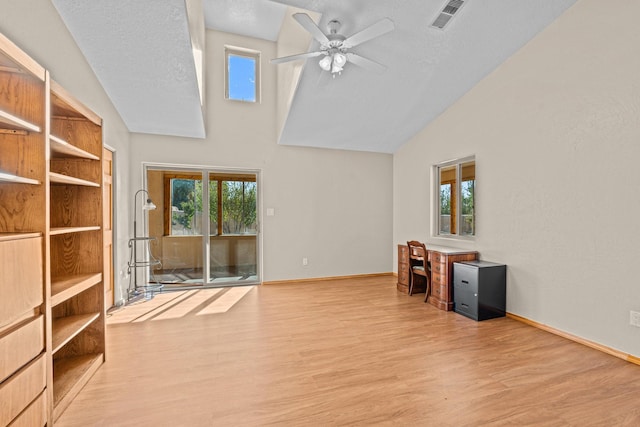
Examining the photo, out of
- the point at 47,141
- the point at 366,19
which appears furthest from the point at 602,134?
the point at 47,141

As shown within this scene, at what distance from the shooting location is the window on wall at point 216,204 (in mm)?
4977

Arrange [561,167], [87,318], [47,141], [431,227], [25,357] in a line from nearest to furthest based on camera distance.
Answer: [25,357]
[47,141]
[87,318]
[561,167]
[431,227]

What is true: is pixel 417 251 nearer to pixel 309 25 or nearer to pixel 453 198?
pixel 453 198

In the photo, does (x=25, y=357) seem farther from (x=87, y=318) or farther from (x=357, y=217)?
(x=357, y=217)

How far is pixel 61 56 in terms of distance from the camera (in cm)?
264

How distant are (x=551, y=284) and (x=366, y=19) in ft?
11.5

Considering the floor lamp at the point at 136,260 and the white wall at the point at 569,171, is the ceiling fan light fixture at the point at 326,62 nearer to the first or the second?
the white wall at the point at 569,171

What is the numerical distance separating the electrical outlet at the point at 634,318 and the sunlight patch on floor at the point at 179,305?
4.18 meters

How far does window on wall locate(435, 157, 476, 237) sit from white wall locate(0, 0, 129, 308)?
482 cm

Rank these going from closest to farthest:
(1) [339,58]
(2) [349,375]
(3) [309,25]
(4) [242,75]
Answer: (2) [349,375], (3) [309,25], (1) [339,58], (4) [242,75]

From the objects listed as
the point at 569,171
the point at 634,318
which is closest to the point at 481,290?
the point at 634,318

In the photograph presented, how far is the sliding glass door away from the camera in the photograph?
194 inches

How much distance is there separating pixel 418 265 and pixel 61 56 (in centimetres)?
501

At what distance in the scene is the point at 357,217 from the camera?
19.6ft
